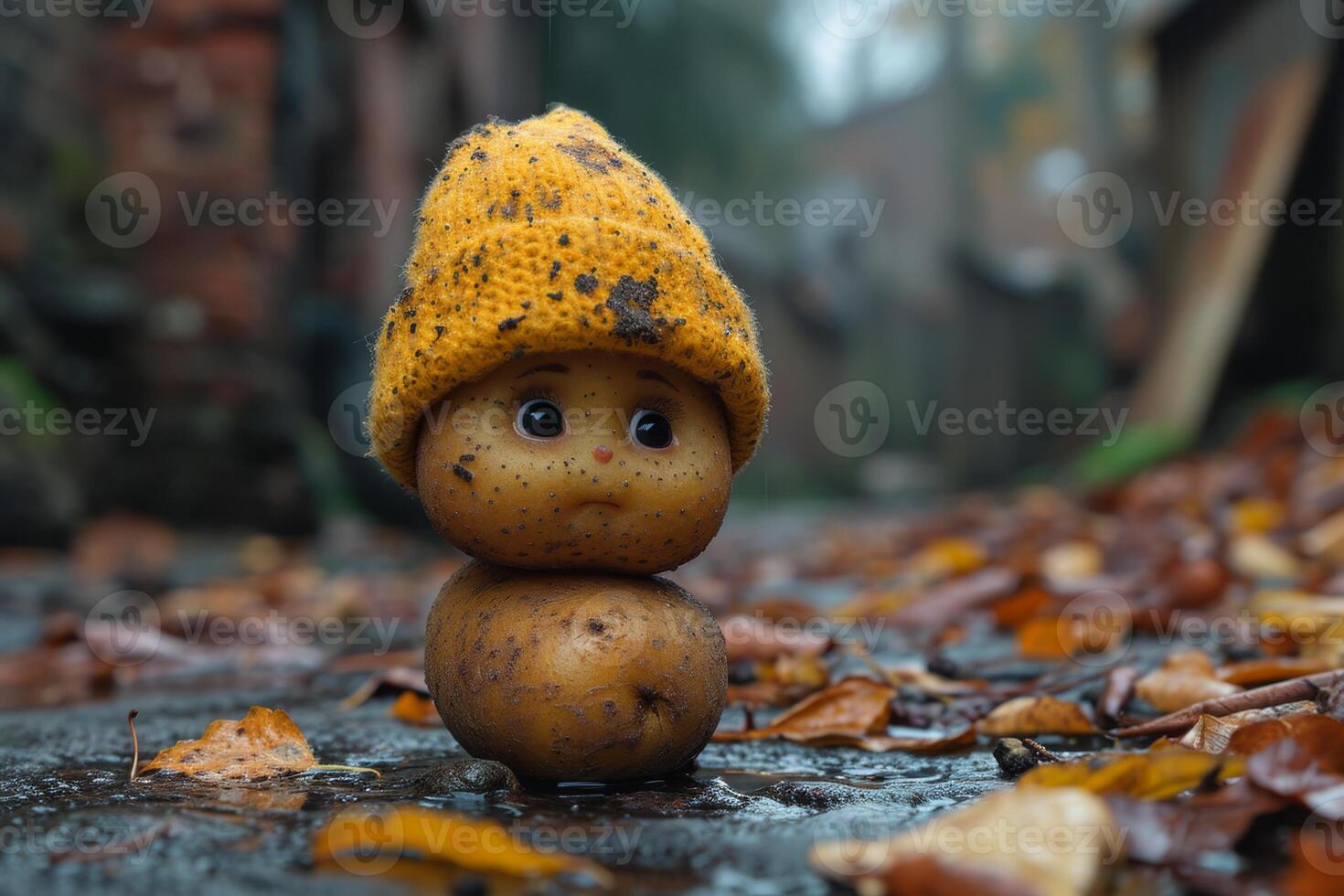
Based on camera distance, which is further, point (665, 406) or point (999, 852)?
point (665, 406)

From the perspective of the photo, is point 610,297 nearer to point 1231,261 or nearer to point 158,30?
point 158,30

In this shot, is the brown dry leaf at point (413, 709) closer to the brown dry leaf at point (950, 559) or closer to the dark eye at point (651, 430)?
the dark eye at point (651, 430)

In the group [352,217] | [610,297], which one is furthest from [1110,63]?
[610,297]

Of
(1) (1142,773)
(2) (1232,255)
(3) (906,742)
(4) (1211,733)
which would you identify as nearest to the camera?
(1) (1142,773)

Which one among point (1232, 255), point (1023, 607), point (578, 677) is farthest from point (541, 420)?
point (1232, 255)

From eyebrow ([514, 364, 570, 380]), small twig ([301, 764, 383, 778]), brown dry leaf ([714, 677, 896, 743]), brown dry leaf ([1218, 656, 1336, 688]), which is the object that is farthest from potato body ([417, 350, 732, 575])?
brown dry leaf ([1218, 656, 1336, 688])

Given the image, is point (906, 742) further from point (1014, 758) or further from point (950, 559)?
point (950, 559)

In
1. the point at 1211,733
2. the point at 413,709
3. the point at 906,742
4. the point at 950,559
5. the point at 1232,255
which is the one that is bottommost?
the point at 413,709
